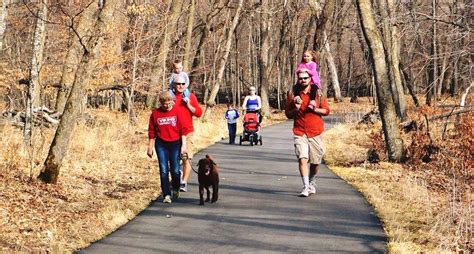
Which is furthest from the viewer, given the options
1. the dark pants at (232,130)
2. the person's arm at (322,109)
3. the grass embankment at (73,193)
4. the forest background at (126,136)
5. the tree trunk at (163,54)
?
the tree trunk at (163,54)

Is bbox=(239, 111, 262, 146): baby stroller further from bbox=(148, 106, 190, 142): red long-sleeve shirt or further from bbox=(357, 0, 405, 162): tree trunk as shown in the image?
bbox=(148, 106, 190, 142): red long-sleeve shirt

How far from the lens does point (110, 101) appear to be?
41031mm

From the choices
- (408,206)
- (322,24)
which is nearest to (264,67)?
(322,24)

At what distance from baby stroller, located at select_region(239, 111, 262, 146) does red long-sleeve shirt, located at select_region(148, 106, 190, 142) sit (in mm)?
10157

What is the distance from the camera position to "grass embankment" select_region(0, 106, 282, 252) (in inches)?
299

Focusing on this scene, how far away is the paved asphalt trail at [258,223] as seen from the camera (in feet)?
23.2

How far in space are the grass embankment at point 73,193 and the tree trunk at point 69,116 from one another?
10.1 inches

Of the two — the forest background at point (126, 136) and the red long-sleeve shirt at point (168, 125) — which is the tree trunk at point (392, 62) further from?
the red long-sleeve shirt at point (168, 125)

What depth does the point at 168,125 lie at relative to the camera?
9.77 metres

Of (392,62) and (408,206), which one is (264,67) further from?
(408,206)

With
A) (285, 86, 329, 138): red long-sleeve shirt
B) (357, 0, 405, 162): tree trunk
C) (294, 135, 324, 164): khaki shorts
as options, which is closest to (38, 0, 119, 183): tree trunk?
(285, 86, 329, 138): red long-sleeve shirt

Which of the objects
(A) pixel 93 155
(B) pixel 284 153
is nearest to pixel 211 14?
(B) pixel 284 153

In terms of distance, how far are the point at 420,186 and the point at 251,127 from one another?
8734 millimetres

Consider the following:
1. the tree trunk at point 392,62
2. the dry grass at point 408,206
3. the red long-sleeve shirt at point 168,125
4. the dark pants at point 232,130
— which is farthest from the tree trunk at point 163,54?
the red long-sleeve shirt at point 168,125
